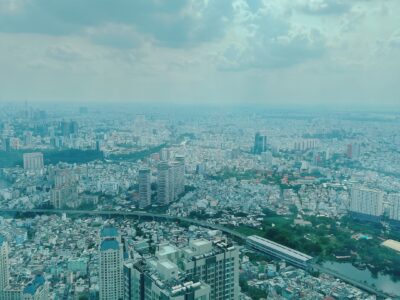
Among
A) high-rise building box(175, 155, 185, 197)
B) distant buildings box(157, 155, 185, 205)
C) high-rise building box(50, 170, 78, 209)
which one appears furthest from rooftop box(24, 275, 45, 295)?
high-rise building box(175, 155, 185, 197)

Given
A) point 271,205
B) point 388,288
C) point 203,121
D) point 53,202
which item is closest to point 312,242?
point 388,288

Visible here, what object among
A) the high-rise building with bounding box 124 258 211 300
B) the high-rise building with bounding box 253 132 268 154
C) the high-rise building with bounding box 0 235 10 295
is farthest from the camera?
the high-rise building with bounding box 253 132 268 154

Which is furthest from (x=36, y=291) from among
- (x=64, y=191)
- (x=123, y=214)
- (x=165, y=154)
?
(x=165, y=154)

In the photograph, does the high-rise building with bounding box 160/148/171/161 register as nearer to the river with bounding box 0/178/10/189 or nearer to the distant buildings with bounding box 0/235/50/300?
the river with bounding box 0/178/10/189

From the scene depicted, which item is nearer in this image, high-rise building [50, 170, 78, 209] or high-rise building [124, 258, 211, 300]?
high-rise building [124, 258, 211, 300]

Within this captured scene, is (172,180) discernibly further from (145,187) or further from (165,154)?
(165,154)
